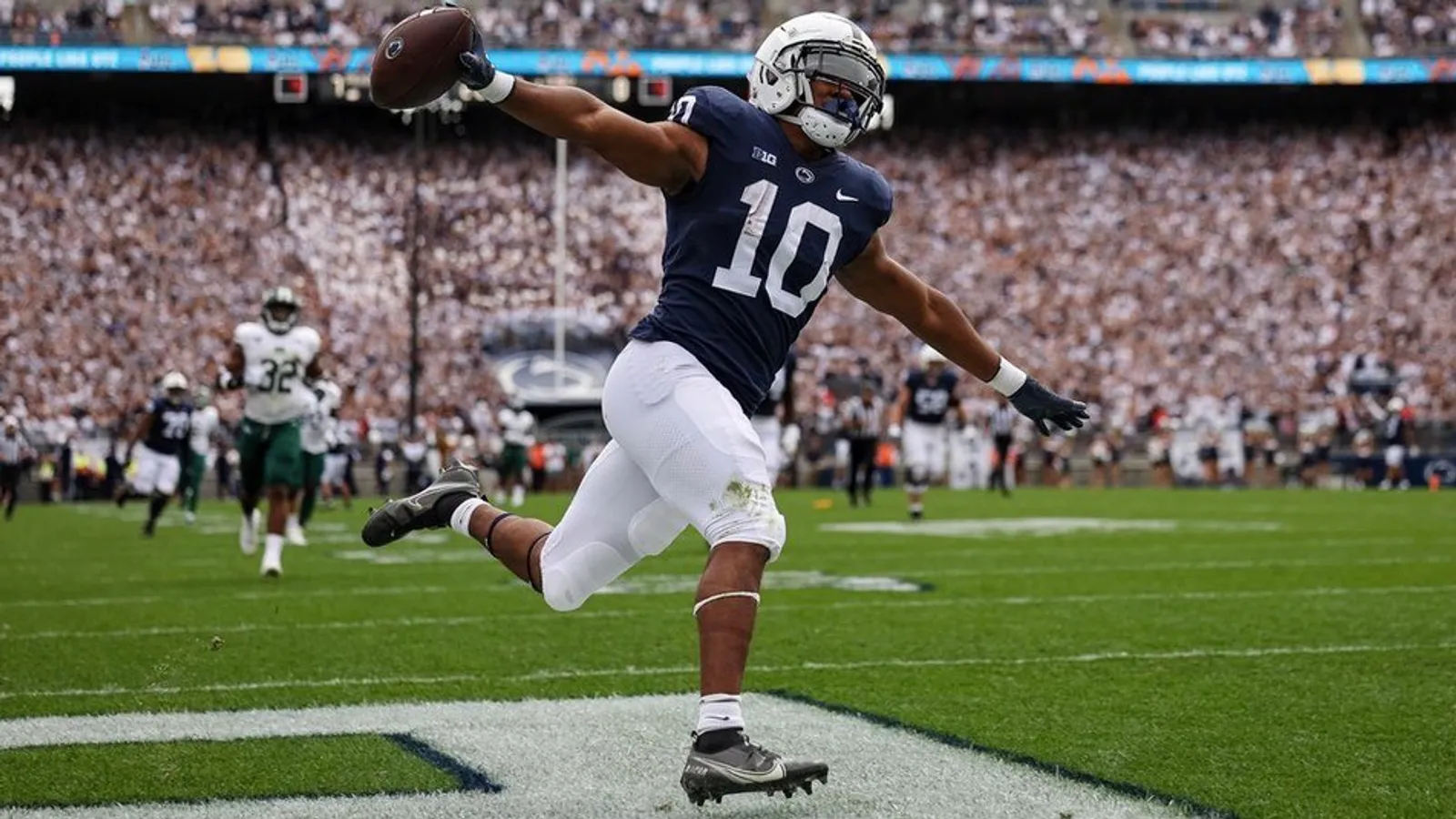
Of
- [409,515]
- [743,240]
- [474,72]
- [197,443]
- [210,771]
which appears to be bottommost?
[197,443]

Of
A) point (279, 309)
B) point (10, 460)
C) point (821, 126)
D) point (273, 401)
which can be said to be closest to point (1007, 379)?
point (821, 126)

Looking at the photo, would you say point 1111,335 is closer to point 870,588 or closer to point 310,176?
point 310,176

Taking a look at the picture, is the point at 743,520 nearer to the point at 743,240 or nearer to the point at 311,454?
the point at 743,240

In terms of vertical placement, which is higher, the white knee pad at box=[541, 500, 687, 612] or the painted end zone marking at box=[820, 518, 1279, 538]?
the white knee pad at box=[541, 500, 687, 612]

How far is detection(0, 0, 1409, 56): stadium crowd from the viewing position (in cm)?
3142

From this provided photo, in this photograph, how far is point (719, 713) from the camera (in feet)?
12.0

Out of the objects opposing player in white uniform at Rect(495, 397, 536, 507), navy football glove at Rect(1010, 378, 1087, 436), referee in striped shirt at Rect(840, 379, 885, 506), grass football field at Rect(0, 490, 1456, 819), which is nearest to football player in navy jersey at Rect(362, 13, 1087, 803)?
grass football field at Rect(0, 490, 1456, 819)

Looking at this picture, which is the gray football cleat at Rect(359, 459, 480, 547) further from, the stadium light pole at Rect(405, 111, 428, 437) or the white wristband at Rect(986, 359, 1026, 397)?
the stadium light pole at Rect(405, 111, 428, 437)

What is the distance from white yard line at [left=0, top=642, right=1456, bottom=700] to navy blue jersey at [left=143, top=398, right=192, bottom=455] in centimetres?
1064

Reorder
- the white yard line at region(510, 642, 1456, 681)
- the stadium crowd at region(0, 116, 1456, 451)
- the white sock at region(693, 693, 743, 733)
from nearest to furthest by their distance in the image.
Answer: the white sock at region(693, 693, 743, 733)
the white yard line at region(510, 642, 1456, 681)
the stadium crowd at region(0, 116, 1456, 451)

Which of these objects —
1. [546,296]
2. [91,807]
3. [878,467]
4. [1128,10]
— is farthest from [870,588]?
[1128,10]

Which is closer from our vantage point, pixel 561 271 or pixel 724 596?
pixel 724 596

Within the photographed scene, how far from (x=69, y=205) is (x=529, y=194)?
7844 mm

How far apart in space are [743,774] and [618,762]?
73 cm
